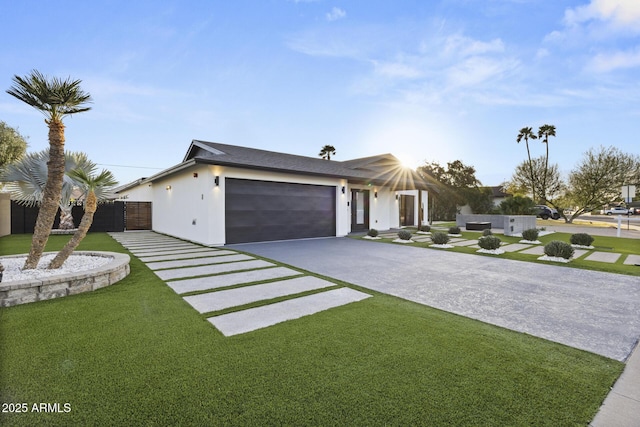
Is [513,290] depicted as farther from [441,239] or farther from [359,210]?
[359,210]

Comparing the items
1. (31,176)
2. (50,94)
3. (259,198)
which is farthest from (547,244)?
(31,176)

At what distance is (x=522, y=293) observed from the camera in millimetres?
4391

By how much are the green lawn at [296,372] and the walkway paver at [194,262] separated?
281 cm

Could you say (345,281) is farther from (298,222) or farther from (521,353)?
(298,222)

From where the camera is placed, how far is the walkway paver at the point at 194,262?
20.2ft

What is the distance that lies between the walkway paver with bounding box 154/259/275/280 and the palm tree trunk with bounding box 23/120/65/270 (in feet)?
6.04

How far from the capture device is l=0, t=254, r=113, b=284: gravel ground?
4180mm

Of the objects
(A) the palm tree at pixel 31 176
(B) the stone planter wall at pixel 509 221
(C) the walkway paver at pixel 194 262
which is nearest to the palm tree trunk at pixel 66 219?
(A) the palm tree at pixel 31 176

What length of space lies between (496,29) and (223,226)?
11057 millimetres

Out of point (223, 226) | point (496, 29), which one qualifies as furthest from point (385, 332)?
point (496, 29)

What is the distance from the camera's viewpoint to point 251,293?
4246mm

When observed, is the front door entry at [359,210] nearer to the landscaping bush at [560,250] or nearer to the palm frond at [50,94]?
the landscaping bush at [560,250]

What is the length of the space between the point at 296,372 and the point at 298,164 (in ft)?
35.5

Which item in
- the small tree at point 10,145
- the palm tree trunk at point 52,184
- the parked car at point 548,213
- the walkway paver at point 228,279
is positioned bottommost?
the walkway paver at point 228,279
